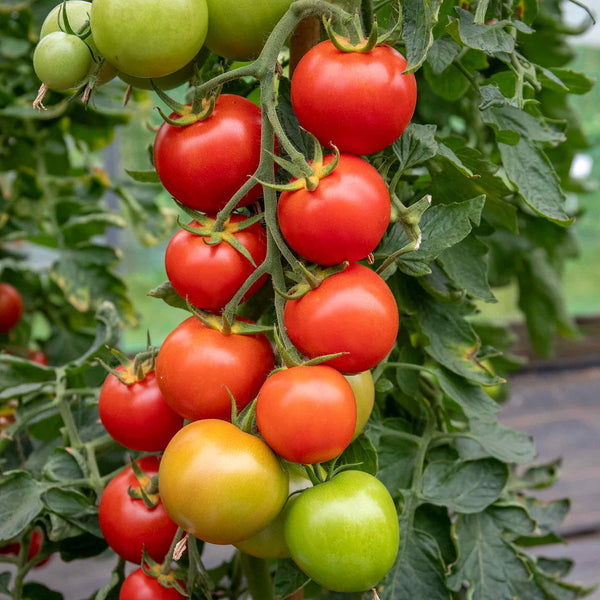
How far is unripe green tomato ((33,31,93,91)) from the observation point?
11.7 inches

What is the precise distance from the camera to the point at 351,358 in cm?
29

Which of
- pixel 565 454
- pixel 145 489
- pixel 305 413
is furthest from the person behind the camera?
pixel 565 454

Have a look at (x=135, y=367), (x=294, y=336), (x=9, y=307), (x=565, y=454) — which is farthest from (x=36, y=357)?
(x=565, y=454)

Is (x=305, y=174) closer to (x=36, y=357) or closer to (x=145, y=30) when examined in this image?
(x=145, y=30)

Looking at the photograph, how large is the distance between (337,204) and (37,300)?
69cm

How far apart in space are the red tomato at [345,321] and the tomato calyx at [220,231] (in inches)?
1.4

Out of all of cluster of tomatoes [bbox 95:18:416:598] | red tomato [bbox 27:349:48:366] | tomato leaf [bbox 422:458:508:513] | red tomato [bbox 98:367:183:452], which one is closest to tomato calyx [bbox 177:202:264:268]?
cluster of tomatoes [bbox 95:18:416:598]

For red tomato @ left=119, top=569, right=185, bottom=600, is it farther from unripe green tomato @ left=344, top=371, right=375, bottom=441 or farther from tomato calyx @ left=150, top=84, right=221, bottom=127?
tomato calyx @ left=150, top=84, right=221, bottom=127

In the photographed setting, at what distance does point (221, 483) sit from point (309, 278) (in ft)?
0.30

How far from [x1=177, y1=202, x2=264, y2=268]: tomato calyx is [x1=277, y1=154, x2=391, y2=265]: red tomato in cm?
2

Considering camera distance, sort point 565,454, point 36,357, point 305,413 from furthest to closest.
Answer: point 565,454 < point 36,357 < point 305,413

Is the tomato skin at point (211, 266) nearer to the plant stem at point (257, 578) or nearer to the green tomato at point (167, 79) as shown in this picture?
the green tomato at point (167, 79)

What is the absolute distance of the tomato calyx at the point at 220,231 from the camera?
303 mm

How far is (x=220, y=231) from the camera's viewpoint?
0.31 metres
